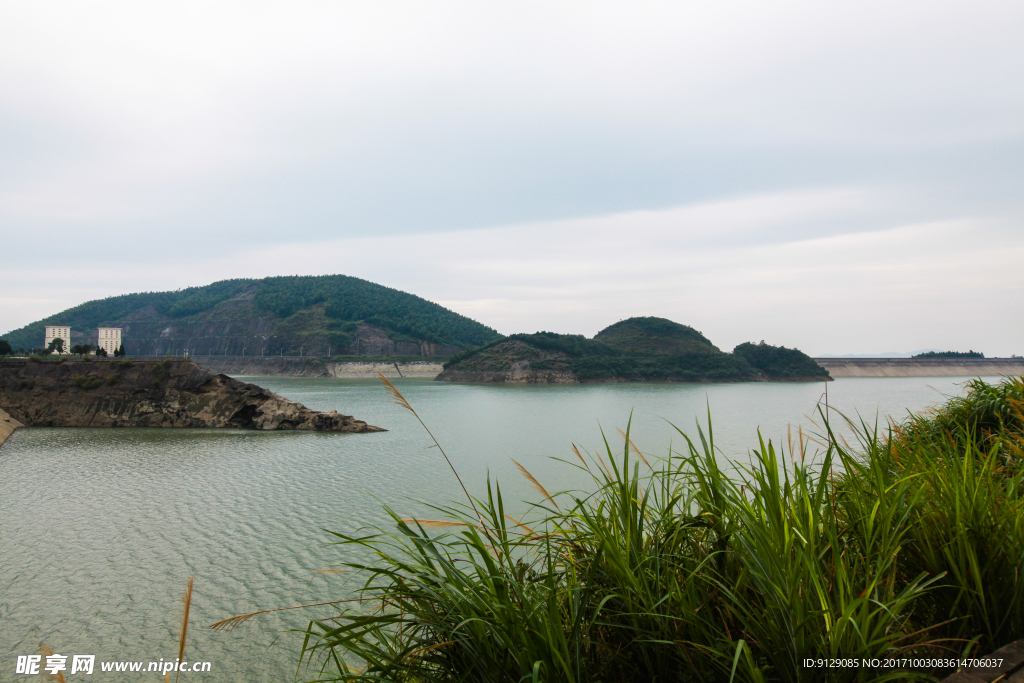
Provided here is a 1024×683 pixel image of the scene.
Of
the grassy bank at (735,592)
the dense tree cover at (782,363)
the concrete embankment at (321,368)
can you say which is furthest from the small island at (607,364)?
the grassy bank at (735,592)

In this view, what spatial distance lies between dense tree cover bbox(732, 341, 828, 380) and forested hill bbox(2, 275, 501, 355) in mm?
70631

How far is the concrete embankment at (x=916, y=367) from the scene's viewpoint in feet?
350

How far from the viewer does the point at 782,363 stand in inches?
3743

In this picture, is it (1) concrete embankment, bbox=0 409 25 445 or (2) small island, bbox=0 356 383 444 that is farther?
(2) small island, bbox=0 356 383 444

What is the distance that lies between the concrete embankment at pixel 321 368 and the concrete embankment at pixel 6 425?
68801 millimetres

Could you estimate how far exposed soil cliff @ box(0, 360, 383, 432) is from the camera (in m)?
27.7

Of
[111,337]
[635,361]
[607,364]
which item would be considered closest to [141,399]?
[111,337]

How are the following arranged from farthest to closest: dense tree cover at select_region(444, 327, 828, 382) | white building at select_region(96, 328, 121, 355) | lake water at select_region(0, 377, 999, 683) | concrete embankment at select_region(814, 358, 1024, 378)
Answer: concrete embankment at select_region(814, 358, 1024, 378) < dense tree cover at select_region(444, 327, 828, 382) < white building at select_region(96, 328, 121, 355) < lake water at select_region(0, 377, 999, 683)

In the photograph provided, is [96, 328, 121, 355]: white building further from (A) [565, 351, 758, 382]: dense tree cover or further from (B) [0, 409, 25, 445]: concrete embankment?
(A) [565, 351, 758, 382]: dense tree cover

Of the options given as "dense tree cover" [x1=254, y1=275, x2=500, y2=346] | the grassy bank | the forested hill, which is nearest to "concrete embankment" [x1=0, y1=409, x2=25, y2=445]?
the grassy bank

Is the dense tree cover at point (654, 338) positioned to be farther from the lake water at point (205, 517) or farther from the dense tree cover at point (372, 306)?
the lake water at point (205, 517)

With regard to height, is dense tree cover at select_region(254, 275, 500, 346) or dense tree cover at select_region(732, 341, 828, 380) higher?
dense tree cover at select_region(254, 275, 500, 346)

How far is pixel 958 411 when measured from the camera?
9.01 metres

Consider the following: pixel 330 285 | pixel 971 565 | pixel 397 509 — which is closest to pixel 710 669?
pixel 971 565
